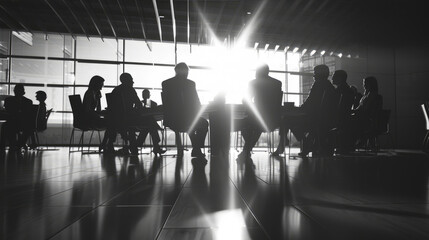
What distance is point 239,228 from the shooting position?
0.85 metres

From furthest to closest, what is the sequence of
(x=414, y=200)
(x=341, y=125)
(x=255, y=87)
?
(x=341, y=125) < (x=255, y=87) < (x=414, y=200)

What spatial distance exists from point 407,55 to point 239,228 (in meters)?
9.69

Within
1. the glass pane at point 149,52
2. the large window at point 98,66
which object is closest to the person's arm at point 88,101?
the large window at point 98,66

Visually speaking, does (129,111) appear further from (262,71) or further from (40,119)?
(40,119)

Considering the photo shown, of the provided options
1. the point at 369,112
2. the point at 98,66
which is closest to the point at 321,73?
the point at 369,112

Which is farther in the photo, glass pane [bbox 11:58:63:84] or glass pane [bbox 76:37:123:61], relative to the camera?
glass pane [bbox 76:37:123:61]

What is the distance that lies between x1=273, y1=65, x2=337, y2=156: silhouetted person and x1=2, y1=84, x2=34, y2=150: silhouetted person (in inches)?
198

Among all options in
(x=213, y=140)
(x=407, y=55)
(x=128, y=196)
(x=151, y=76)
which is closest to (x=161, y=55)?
(x=151, y=76)

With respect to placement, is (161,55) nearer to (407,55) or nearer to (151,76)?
(151,76)

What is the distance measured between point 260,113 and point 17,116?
4.92 metres

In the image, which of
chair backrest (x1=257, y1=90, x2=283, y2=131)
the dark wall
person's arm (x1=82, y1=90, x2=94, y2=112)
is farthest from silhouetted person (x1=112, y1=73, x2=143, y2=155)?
the dark wall

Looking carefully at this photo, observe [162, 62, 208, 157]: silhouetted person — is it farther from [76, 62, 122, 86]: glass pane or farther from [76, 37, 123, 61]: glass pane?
[76, 37, 123, 61]: glass pane

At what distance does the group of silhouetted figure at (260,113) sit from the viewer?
11.9 feet

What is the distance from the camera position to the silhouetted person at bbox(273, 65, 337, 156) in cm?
382
